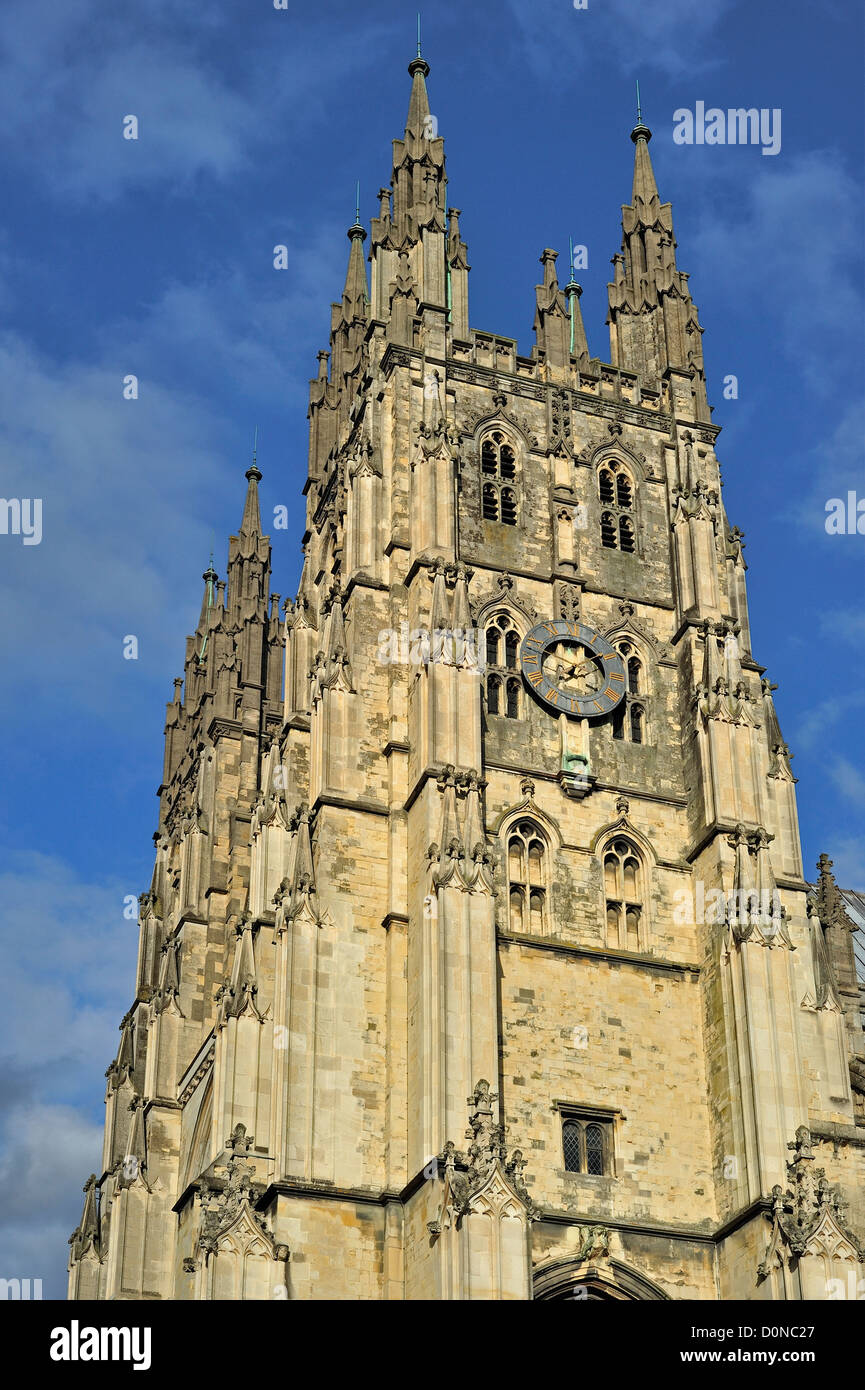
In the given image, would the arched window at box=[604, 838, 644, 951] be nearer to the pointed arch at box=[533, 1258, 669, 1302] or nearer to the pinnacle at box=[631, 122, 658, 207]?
the pointed arch at box=[533, 1258, 669, 1302]

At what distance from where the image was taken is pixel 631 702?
164ft

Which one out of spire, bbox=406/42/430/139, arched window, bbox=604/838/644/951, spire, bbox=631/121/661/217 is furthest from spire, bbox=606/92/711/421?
arched window, bbox=604/838/644/951

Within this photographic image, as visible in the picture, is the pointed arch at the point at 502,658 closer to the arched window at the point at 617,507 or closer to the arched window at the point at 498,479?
the arched window at the point at 498,479

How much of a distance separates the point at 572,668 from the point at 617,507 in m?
6.80

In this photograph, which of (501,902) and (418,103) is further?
(418,103)

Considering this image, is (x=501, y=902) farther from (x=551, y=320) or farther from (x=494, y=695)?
(x=551, y=320)

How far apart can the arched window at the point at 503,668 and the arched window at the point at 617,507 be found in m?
5.13

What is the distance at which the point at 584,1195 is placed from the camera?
1630 inches

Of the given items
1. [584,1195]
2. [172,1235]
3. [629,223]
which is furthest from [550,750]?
[629,223]

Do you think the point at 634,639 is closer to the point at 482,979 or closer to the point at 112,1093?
the point at 482,979

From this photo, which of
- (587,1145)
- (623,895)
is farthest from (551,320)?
(587,1145)

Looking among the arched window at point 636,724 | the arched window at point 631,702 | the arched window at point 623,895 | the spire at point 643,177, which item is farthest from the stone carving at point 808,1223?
the spire at point 643,177

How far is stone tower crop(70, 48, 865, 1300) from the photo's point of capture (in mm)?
39656
